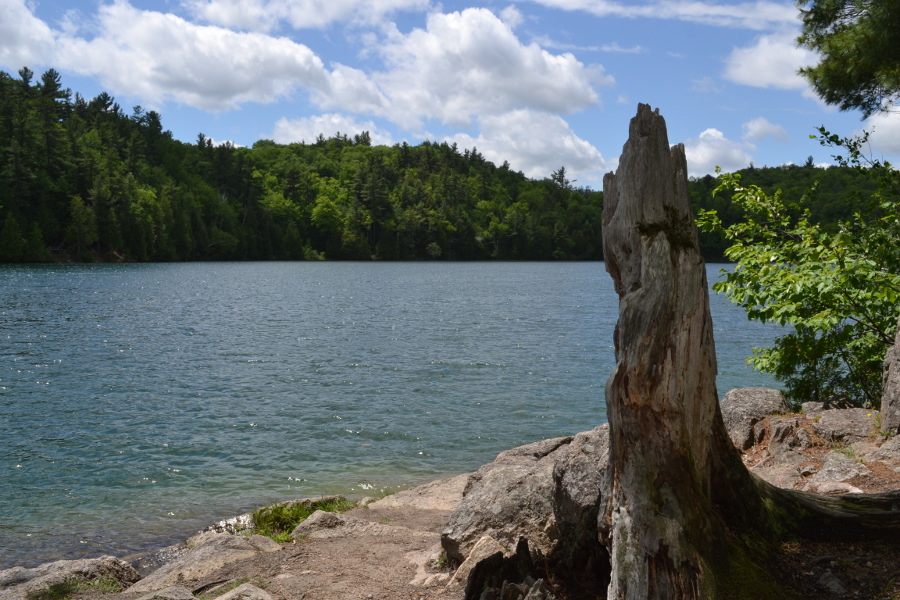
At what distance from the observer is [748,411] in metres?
11.8

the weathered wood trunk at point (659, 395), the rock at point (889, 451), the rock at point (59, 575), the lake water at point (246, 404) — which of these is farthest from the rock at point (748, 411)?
the rock at point (59, 575)

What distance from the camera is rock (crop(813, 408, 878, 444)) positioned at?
1009 centimetres

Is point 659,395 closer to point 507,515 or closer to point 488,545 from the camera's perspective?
point 488,545

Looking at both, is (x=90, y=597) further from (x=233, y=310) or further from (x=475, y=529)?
(x=233, y=310)

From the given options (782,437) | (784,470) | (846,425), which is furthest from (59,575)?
(846,425)

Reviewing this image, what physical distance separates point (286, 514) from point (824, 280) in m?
8.42

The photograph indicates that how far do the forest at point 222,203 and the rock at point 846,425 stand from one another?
2112 inches

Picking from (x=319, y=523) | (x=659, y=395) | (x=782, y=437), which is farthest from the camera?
(x=782, y=437)

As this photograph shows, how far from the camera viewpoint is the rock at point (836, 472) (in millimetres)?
8051

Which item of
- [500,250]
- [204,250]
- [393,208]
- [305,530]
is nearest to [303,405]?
[305,530]

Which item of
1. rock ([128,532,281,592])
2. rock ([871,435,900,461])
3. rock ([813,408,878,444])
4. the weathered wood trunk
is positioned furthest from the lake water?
the weathered wood trunk

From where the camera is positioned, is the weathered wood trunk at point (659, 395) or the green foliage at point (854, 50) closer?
the weathered wood trunk at point (659, 395)

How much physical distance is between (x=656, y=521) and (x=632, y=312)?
1.46 metres

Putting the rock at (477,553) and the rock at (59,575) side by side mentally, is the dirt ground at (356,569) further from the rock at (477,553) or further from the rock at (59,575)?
the rock at (59,575)
